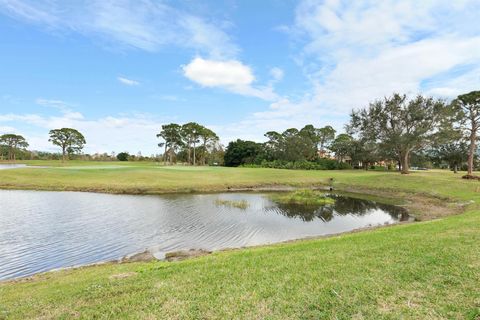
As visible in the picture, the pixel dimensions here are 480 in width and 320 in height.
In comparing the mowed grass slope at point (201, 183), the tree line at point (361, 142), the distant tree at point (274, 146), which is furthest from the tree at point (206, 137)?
the mowed grass slope at point (201, 183)

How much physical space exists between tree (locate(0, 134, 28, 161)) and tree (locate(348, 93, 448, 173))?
103981 millimetres

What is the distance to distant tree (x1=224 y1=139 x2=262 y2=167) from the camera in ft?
255

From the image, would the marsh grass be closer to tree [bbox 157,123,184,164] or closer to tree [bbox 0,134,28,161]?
tree [bbox 157,123,184,164]

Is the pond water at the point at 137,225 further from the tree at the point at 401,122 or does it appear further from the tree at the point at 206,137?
the tree at the point at 206,137

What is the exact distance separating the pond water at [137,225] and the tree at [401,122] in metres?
16.4

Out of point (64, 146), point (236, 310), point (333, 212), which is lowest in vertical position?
point (333, 212)

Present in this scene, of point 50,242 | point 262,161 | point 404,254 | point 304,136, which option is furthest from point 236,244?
point 304,136

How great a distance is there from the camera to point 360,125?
1596 inches

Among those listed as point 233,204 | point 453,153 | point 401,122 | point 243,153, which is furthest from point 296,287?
point 243,153

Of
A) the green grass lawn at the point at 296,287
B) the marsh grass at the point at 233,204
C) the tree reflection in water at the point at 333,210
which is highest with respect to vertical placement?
the green grass lawn at the point at 296,287

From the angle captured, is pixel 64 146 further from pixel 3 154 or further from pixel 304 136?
pixel 304 136

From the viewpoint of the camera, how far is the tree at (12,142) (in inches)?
3514

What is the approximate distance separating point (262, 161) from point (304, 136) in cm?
1466

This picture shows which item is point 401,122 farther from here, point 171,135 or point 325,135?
point 171,135
